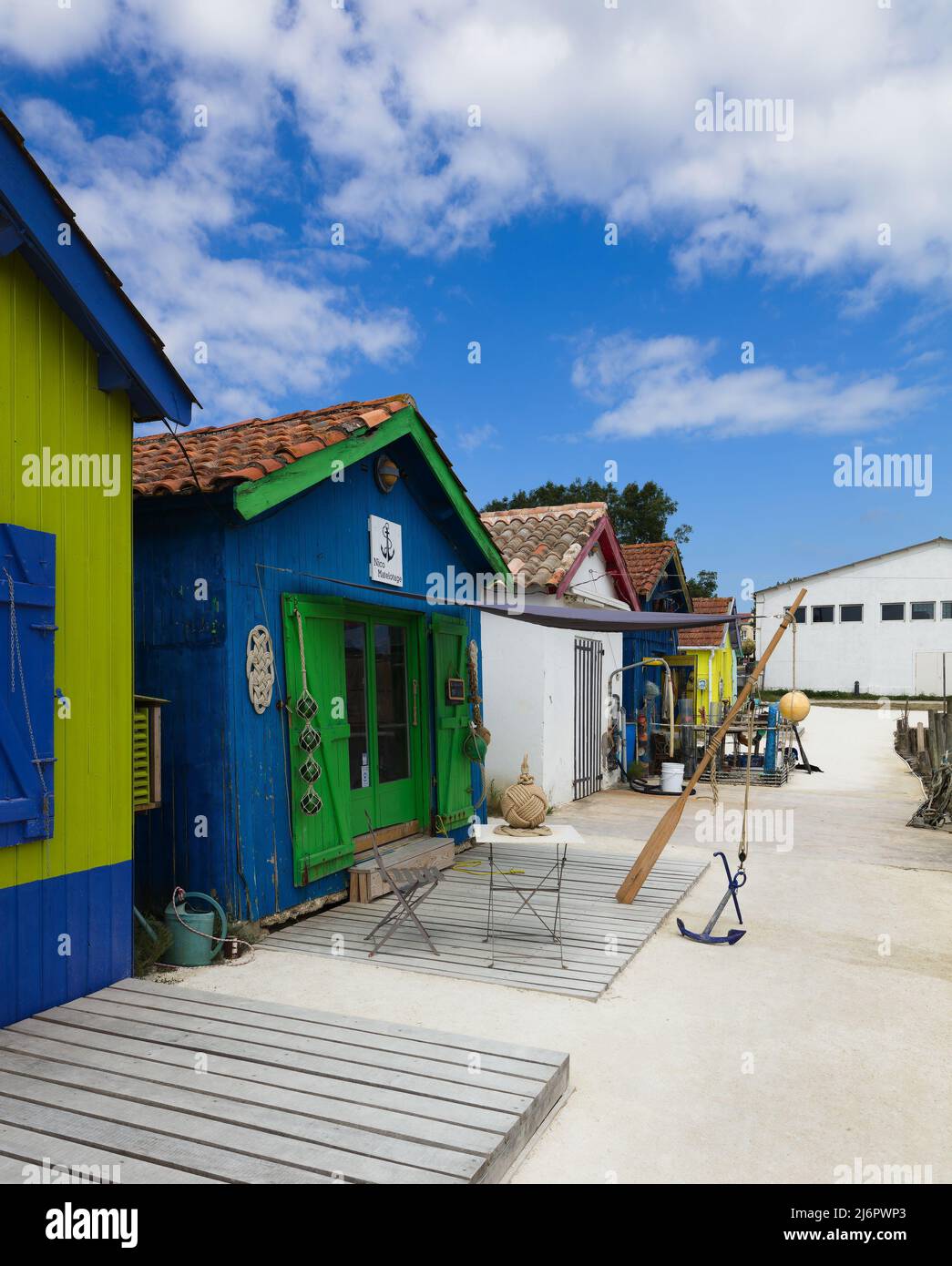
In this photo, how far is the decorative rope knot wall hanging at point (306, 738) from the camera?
5645 millimetres

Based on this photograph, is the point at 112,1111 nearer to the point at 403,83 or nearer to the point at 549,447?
the point at 403,83

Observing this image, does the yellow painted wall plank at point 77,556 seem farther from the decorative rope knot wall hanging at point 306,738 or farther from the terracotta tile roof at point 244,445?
the decorative rope knot wall hanging at point 306,738

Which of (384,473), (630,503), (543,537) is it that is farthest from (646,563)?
(630,503)

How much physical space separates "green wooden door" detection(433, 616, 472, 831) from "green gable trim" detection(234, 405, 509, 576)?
982 millimetres

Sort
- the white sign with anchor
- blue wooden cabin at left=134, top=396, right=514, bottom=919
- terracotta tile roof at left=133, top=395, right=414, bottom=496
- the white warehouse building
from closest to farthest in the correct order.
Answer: terracotta tile roof at left=133, top=395, right=414, bottom=496 → blue wooden cabin at left=134, top=396, right=514, bottom=919 → the white sign with anchor → the white warehouse building

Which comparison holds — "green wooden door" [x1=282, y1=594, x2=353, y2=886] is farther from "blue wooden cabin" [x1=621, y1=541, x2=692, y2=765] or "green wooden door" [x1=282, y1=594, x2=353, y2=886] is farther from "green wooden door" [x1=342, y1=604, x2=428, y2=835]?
"blue wooden cabin" [x1=621, y1=541, x2=692, y2=765]

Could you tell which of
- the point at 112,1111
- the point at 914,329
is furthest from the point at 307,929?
the point at 914,329

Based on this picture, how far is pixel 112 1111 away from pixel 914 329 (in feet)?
50.2

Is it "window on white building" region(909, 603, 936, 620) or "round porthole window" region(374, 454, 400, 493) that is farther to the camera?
"window on white building" region(909, 603, 936, 620)

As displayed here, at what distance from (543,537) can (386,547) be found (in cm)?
524

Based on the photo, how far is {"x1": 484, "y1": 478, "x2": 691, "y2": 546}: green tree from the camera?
120 feet

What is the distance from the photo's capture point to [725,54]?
281 inches

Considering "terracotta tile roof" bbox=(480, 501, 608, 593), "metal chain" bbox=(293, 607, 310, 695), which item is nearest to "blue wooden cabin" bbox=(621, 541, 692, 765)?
"terracotta tile roof" bbox=(480, 501, 608, 593)

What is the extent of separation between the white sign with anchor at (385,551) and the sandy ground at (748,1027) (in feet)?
10.3
